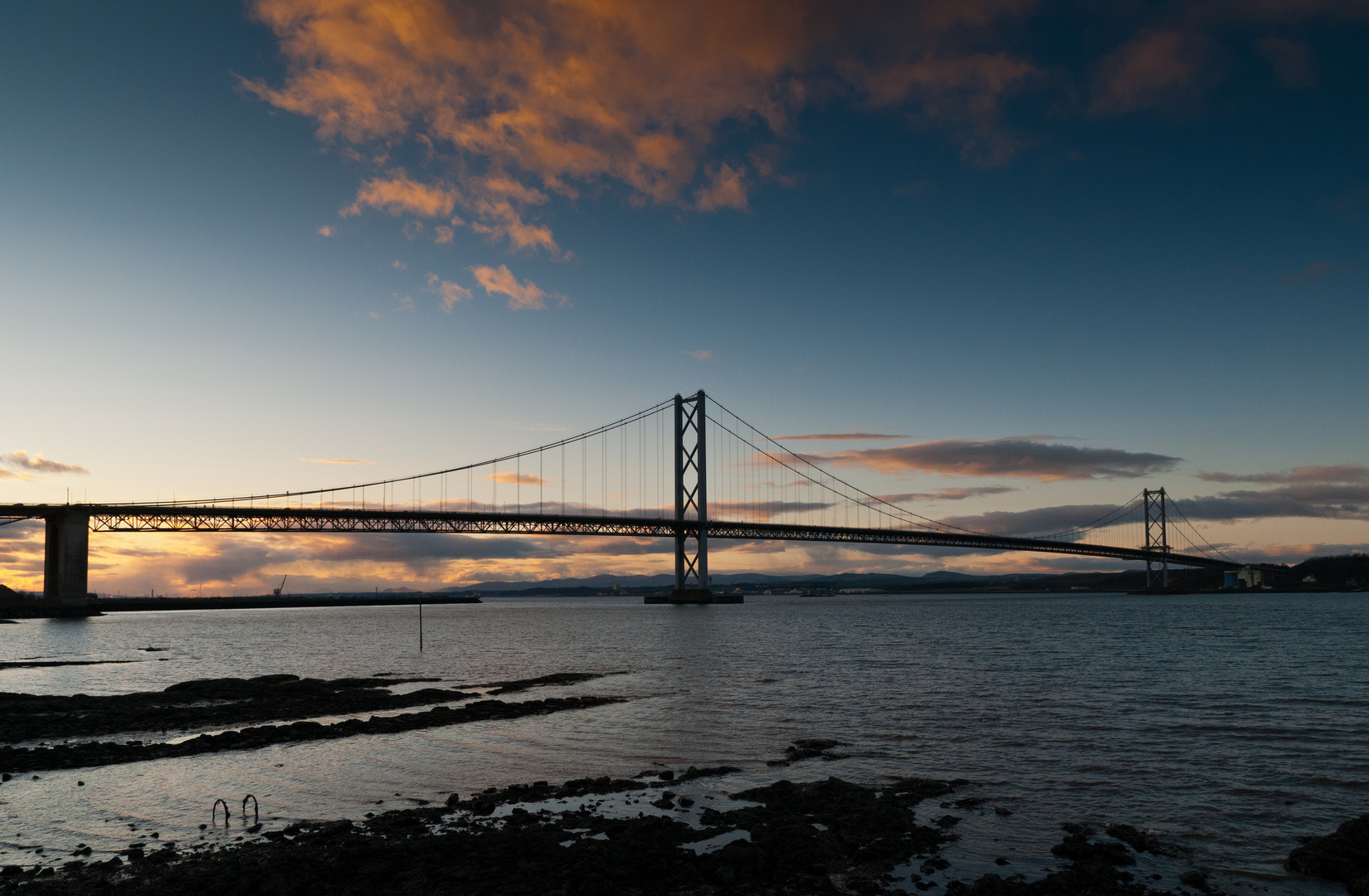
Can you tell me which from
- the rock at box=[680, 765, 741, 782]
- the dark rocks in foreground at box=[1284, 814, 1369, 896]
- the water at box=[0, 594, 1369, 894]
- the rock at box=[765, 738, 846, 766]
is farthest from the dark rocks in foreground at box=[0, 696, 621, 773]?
the dark rocks in foreground at box=[1284, 814, 1369, 896]

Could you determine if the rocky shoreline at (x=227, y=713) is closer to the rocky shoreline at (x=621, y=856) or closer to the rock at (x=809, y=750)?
the rocky shoreline at (x=621, y=856)

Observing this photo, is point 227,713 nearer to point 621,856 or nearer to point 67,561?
point 621,856

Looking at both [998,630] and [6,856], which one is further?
[998,630]

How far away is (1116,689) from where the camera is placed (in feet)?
89.6

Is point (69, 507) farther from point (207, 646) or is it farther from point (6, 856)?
point (6, 856)

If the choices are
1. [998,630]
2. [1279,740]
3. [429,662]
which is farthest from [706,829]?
[998,630]

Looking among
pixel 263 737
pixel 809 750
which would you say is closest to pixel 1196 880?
pixel 809 750

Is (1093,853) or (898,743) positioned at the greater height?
(1093,853)

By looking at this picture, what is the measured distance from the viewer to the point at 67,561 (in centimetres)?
7700

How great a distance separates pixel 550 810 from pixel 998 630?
186 ft

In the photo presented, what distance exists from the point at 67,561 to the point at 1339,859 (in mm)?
93219

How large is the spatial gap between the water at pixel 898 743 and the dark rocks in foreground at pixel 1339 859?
28cm

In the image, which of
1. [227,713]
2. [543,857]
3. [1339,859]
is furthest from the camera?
[227,713]

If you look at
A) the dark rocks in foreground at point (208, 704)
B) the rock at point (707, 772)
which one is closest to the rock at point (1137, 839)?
the rock at point (707, 772)
